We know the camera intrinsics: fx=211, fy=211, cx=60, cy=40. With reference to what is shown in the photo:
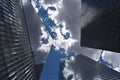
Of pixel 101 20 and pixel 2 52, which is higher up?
pixel 101 20

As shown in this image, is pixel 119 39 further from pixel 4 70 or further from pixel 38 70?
pixel 38 70

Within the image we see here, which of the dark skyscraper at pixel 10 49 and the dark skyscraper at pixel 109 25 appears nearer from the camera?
the dark skyscraper at pixel 10 49

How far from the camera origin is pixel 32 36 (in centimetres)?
15675

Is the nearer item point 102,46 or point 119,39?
point 119,39

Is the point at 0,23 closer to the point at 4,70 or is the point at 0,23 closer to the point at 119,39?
the point at 4,70

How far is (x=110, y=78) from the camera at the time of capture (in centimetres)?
16000

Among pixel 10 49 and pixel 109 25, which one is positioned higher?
pixel 109 25

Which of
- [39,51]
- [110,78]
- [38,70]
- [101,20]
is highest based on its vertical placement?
[101,20]

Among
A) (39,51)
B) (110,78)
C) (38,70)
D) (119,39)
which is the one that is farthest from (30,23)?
(119,39)

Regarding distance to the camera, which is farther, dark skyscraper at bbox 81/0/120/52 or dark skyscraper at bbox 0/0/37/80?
dark skyscraper at bbox 81/0/120/52

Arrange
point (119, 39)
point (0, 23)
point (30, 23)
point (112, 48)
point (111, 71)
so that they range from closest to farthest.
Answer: point (0, 23) < point (119, 39) < point (112, 48) < point (30, 23) < point (111, 71)

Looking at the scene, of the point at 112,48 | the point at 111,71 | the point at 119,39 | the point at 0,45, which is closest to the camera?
the point at 0,45

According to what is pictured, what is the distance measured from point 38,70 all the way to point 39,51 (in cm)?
1393

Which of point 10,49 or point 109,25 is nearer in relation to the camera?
point 10,49
